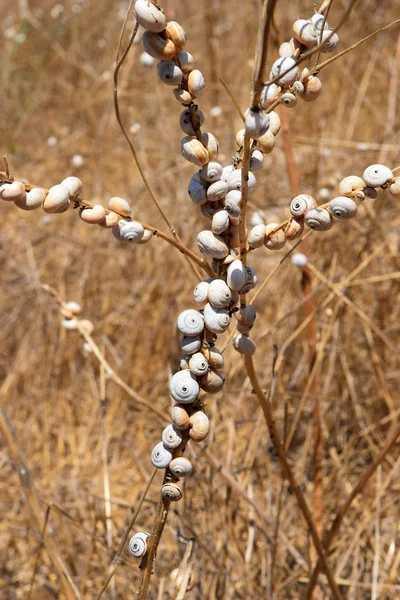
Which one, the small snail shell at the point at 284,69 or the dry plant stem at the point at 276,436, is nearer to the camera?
the small snail shell at the point at 284,69

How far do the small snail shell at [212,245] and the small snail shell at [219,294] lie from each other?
0.03 m

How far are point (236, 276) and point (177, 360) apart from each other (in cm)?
122

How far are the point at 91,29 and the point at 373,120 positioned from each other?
161 centimetres

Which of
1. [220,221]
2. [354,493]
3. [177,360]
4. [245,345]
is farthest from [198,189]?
[177,360]

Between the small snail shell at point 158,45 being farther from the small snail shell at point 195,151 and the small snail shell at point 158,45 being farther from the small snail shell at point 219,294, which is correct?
the small snail shell at point 219,294

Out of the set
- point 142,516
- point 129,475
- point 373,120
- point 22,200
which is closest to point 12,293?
point 129,475

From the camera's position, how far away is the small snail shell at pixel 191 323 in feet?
1.46

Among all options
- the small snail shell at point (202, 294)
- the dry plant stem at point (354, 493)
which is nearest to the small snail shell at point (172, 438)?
the small snail shell at point (202, 294)

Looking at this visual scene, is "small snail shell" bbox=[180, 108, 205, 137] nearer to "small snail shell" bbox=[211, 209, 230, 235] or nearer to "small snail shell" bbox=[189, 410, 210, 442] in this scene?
"small snail shell" bbox=[211, 209, 230, 235]

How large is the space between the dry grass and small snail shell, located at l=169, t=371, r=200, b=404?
0.26 meters

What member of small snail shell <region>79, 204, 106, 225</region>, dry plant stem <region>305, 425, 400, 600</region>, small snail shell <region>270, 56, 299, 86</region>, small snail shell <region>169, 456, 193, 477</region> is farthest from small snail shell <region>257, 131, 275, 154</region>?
dry plant stem <region>305, 425, 400, 600</region>

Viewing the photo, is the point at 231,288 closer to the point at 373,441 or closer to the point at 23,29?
the point at 373,441

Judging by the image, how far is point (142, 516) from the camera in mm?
1204

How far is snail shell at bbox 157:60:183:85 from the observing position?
0.43 m
